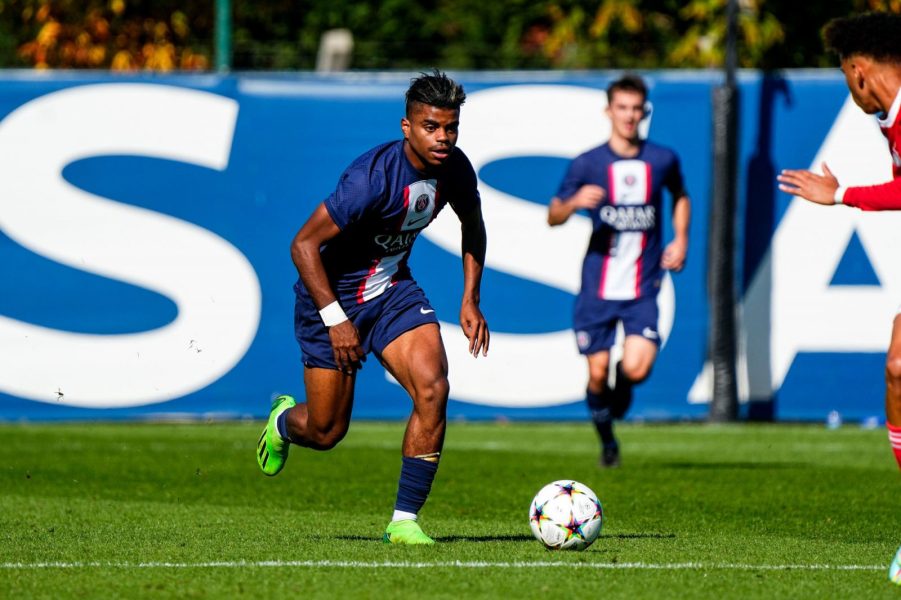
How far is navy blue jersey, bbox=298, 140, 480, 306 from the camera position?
292 inches

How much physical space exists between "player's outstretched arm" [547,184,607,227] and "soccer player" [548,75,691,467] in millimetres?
64

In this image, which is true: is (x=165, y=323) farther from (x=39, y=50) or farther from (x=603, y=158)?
(x=39, y=50)

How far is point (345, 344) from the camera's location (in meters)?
7.29

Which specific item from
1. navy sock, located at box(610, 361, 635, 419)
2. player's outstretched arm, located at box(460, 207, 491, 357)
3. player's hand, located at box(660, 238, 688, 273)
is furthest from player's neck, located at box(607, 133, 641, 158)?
player's outstretched arm, located at box(460, 207, 491, 357)

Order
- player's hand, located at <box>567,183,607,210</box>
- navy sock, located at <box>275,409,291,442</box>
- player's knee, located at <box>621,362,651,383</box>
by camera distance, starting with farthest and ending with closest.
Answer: player's knee, located at <box>621,362,651,383</box>, player's hand, located at <box>567,183,607,210</box>, navy sock, located at <box>275,409,291,442</box>

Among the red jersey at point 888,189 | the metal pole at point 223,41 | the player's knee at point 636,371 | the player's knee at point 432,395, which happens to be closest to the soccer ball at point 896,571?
the red jersey at point 888,189

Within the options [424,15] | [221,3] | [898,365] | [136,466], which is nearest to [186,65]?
[221,3]

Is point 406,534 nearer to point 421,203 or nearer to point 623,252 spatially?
point 421,203

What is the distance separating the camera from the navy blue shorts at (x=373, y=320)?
7.71 meters

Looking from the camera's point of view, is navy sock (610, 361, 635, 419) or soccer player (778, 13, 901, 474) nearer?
soccer player (778, 13, 901, 474)

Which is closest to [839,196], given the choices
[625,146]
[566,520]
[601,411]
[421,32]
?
[566,520]

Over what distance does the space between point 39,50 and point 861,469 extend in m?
15.8

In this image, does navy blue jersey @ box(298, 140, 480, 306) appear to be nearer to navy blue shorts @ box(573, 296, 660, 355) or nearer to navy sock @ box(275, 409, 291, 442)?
navy sock @ box(275, 409, 291, 442)

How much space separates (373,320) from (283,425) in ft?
2.93
